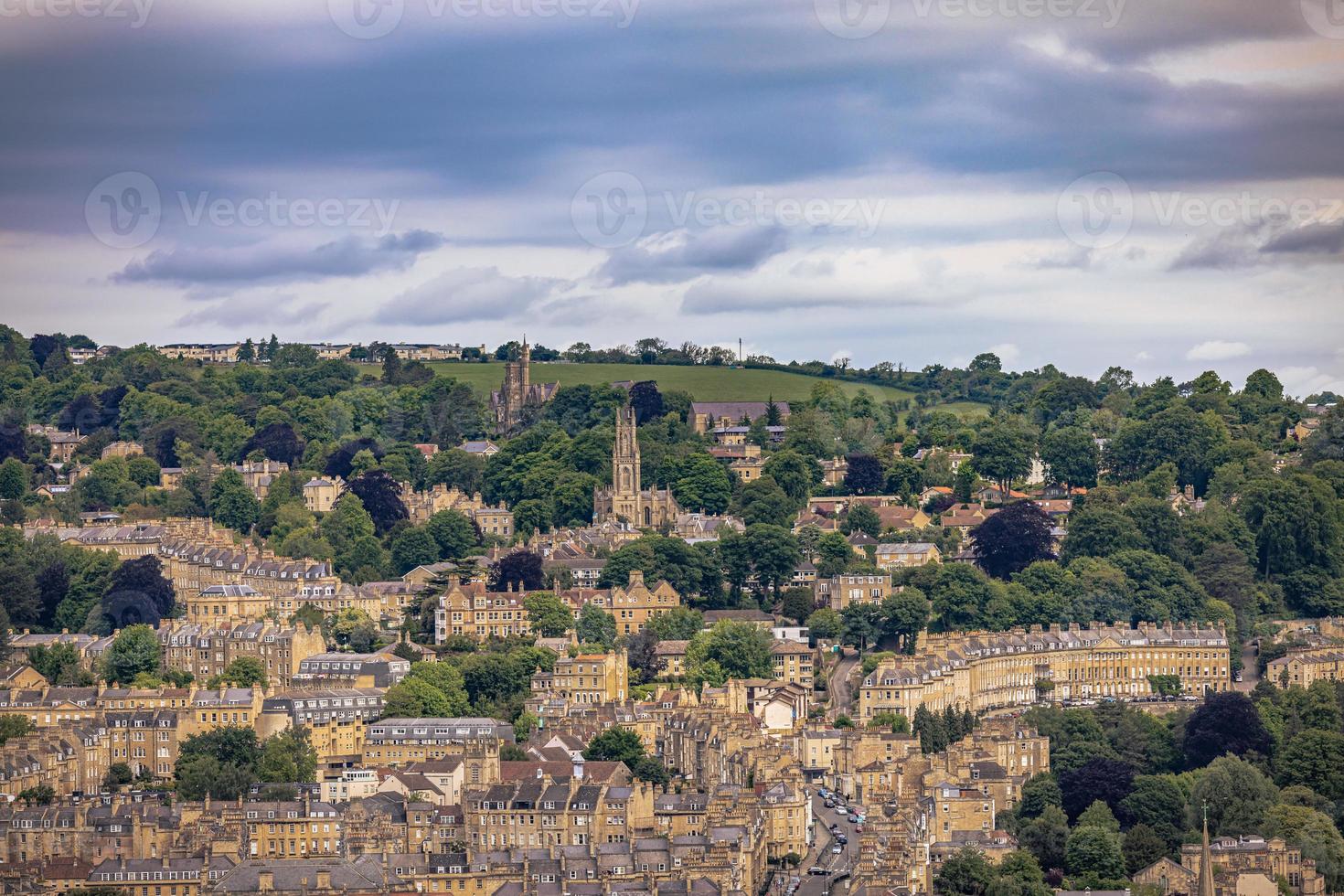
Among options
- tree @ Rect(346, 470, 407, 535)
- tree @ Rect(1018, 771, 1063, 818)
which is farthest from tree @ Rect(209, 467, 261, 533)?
tree @ Rect(1018, 771, 1063, 818)

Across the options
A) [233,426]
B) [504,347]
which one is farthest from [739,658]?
[504,347]

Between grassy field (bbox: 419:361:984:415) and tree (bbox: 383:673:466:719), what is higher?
grassy field (bbox: 419:361:984:415)

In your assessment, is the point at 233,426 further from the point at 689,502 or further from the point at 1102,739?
the point at 1102,739

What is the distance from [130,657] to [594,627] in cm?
1282

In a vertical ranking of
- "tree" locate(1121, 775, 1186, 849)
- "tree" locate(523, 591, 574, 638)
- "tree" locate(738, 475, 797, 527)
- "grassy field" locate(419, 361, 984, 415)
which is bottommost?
"tree" locate(1121, 775, 1186, 849)

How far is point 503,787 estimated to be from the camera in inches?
2448

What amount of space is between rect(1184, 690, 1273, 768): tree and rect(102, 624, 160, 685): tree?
26865mm

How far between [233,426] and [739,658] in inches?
1439

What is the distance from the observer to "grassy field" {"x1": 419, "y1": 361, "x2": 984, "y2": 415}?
382 ft

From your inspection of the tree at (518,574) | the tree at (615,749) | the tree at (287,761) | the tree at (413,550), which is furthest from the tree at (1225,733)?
the tree at (413,550)

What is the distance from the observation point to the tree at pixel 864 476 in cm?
9850

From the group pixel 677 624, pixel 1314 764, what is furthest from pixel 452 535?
pixel 1314 764

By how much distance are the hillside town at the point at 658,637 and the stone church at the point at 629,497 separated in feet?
0.58

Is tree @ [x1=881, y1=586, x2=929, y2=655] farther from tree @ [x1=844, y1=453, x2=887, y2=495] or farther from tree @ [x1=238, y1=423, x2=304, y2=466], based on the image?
tree @ [x1=238, y1=423, x2=304, y2=466]
